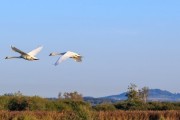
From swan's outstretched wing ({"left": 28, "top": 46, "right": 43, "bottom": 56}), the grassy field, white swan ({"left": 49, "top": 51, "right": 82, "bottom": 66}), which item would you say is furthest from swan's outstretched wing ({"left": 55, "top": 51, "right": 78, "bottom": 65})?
swan's outstretched wing ({"left": 28, "top": 46, "right": 43, "bottom": 56})

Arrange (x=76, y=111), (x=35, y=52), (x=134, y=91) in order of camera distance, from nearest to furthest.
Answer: (x=76, y=111) < (x=35, y=52) < (x=134, y=91)

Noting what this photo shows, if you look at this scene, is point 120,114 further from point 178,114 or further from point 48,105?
point 48,105

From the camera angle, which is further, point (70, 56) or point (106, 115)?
point (106, 115)

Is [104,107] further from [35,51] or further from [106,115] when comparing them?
[106,115]

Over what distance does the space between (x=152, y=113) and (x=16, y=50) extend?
7105mm

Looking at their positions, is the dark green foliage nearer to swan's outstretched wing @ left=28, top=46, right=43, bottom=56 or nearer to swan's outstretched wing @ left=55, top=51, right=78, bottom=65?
swan's outstretched wing @ left=28, top=46, right=43, bottom=56

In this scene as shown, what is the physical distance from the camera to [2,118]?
1094 inches

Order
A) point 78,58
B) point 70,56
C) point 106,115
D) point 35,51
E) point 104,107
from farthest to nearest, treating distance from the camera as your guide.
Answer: point 104,107 < point 35,51 < point 106,115 < point 78,58 < point 70,56

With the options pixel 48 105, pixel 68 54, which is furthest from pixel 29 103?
pixel 68 54

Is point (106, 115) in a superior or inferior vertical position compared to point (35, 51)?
inferior

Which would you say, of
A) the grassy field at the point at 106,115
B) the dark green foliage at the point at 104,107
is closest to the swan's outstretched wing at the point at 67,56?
the grassy field at the point at 106,115

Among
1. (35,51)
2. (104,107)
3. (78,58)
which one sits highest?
(35,51)

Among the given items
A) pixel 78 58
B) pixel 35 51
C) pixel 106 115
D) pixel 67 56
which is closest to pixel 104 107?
pixel 35 51

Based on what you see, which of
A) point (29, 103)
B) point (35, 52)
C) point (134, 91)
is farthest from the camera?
point (134, 91)
